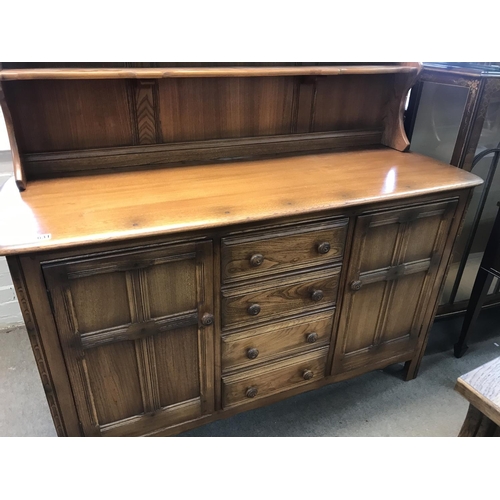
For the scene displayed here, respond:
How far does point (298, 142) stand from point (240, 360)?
2.63 feet

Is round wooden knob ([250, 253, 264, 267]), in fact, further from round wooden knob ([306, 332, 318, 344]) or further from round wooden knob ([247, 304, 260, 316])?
round wooden knob ([306, 332, 318, 344])

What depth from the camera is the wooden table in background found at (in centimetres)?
75

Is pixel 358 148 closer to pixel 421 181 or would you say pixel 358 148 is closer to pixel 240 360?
pixel 421 181

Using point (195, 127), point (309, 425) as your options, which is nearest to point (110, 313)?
point (195, 127)

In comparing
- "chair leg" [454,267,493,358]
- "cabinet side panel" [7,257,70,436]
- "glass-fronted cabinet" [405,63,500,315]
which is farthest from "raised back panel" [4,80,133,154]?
"chair leg" [454,267,493,358]

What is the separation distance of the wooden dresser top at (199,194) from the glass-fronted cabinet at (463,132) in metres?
0.19

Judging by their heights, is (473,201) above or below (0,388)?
above

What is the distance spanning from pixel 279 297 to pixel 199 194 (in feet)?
1.27

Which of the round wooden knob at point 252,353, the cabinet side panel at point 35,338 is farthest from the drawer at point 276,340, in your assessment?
the cabinet side panel at point 35,338

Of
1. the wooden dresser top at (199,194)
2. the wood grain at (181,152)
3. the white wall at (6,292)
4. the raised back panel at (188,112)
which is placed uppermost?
the raised back panel at (188,112)

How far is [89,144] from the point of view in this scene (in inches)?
50.8

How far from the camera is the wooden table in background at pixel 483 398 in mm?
754

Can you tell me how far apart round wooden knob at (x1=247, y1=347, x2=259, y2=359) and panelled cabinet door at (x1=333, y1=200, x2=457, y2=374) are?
1.05ft

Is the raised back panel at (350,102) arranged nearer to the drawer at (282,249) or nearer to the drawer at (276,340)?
the drawer at (282,249)
